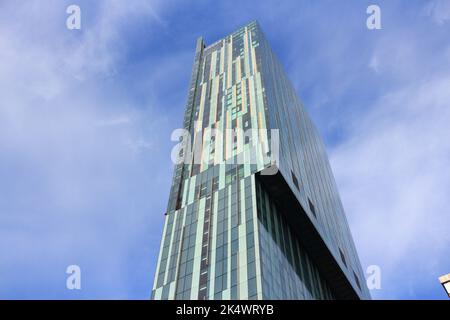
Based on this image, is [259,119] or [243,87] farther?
[243,87]

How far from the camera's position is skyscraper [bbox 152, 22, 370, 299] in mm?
57594

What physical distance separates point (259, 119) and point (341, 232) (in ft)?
124

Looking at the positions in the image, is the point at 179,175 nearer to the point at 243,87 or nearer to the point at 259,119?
the point at 259,119

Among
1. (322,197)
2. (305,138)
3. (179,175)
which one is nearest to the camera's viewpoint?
(179,175)

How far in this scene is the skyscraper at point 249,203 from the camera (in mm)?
57594

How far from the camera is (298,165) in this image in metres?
87.8

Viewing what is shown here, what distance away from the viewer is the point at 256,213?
6247 centimetres

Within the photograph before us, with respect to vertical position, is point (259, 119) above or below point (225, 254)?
above

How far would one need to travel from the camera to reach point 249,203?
→ 212 ft
